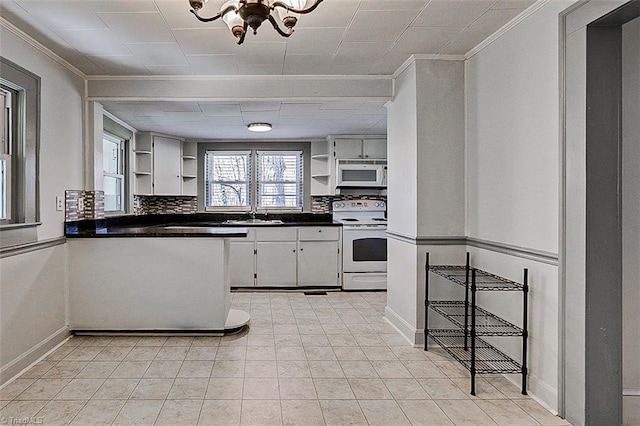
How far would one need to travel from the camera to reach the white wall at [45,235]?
105 inches

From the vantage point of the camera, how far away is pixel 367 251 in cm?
560

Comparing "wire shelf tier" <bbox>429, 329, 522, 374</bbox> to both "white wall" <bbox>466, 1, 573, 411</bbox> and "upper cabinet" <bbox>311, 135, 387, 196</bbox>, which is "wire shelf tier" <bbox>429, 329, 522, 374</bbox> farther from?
"upper cabinet" <bbox>311, 135, 387, 196</bbox>

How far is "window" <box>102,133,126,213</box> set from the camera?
489 cm

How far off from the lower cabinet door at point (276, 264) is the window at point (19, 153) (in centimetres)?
293

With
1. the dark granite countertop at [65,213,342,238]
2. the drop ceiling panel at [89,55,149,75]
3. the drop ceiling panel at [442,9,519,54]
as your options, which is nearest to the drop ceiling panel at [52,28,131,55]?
the drop ceiling panel at [89,55,149,75]

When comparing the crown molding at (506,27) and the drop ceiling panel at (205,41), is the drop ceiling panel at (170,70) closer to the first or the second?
the drop ceiling panel at (205,41)

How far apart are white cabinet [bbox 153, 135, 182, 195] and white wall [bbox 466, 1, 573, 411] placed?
4173mm

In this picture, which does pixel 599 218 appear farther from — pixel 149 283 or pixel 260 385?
pixel 149 283

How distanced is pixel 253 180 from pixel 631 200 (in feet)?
A: 16.4

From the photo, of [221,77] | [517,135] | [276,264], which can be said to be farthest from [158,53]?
[276,264]

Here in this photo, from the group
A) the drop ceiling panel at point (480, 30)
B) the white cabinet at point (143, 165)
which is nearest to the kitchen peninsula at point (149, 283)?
the drop ceiling panel at point (480, 30)

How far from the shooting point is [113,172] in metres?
5.12

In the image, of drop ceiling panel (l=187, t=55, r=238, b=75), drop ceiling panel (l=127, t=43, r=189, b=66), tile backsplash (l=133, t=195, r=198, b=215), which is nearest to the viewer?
drop ceiling panel (l=127, t=43, r=189, b=66)

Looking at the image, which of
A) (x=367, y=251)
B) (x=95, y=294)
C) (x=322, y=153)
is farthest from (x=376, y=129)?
(x=95, y=294)
